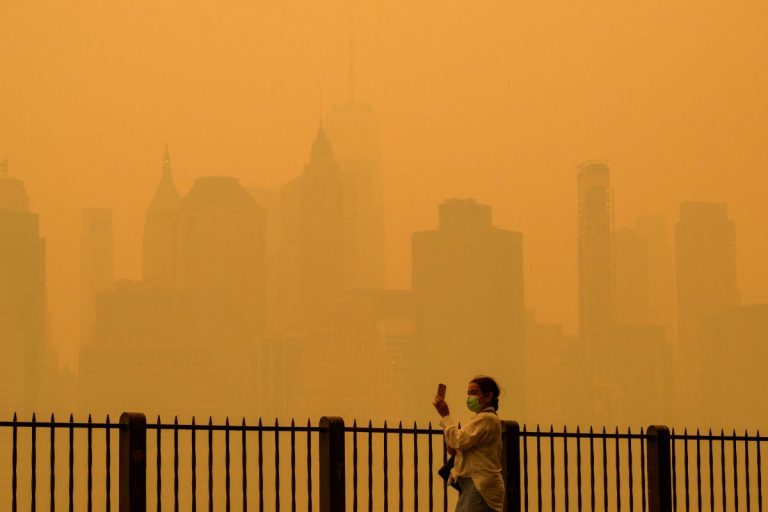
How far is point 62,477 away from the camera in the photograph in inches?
6821

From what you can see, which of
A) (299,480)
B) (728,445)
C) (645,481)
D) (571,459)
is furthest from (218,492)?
(645,481)

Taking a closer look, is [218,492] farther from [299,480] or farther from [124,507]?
[124,507]

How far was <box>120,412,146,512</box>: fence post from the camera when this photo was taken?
1182 cm

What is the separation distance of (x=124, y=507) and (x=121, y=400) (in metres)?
158

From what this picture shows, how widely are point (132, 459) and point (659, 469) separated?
17.8 feet

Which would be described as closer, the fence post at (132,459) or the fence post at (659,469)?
the fence post at (132,459)

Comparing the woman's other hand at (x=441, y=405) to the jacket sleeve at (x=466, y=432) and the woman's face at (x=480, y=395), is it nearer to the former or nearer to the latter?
the jacket sleeve at (x=466, y=432)

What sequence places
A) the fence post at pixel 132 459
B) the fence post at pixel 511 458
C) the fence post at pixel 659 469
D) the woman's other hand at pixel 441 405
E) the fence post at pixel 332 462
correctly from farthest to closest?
1. the fence post at pixel 659 469
2. the fence post at pixel 511 458
3. the fence post at pixel 332 462
4. the fence post at pixel 132 459
5. the woman's other hand at pixel 441 405

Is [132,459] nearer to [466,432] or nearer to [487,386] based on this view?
[466,432]

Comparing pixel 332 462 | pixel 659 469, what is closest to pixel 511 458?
pixel 332 462

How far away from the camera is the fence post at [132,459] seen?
38.8ft

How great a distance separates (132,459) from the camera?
1187 cm

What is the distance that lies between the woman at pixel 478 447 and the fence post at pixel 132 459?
3.45 meters

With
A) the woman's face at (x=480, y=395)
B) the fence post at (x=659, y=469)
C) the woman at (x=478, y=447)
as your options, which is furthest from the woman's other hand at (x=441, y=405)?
the fence post at (x=659, y=469)
